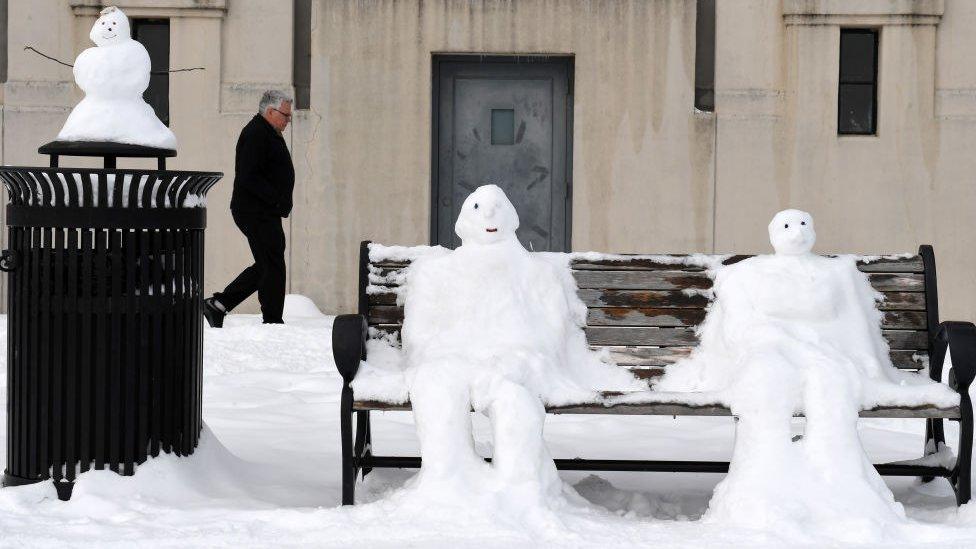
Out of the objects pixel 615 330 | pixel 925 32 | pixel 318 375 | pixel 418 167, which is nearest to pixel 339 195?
pixel 418 167

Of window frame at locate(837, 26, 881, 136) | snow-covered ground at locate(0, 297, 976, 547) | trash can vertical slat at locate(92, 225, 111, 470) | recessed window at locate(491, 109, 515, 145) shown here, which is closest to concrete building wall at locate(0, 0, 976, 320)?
window frame at locate(837, 26, 881, 136)

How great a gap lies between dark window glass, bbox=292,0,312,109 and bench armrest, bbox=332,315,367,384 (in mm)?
6370

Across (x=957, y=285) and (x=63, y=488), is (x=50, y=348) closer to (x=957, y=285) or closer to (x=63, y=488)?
(x=63, y=488)

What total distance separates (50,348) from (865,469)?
289 centimetres

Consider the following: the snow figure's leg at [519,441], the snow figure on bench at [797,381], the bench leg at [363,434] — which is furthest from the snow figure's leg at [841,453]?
the bench leg at [363,434]

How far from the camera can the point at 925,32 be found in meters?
11.0

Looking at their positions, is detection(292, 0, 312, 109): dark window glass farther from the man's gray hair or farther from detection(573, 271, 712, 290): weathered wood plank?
detection(573, 271, 712, 290): weathered wood plank

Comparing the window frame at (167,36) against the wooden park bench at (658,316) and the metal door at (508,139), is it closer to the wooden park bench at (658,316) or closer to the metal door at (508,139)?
the metal door at (508,139)

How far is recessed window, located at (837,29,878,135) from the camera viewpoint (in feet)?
36.6

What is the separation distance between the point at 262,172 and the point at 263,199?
0.60 feet

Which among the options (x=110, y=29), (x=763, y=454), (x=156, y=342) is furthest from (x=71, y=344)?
(x=763, y=454)

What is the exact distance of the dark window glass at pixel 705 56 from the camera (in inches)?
442

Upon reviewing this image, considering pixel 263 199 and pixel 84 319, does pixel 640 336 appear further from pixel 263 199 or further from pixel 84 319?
pixel 263 199

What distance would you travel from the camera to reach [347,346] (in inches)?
196
